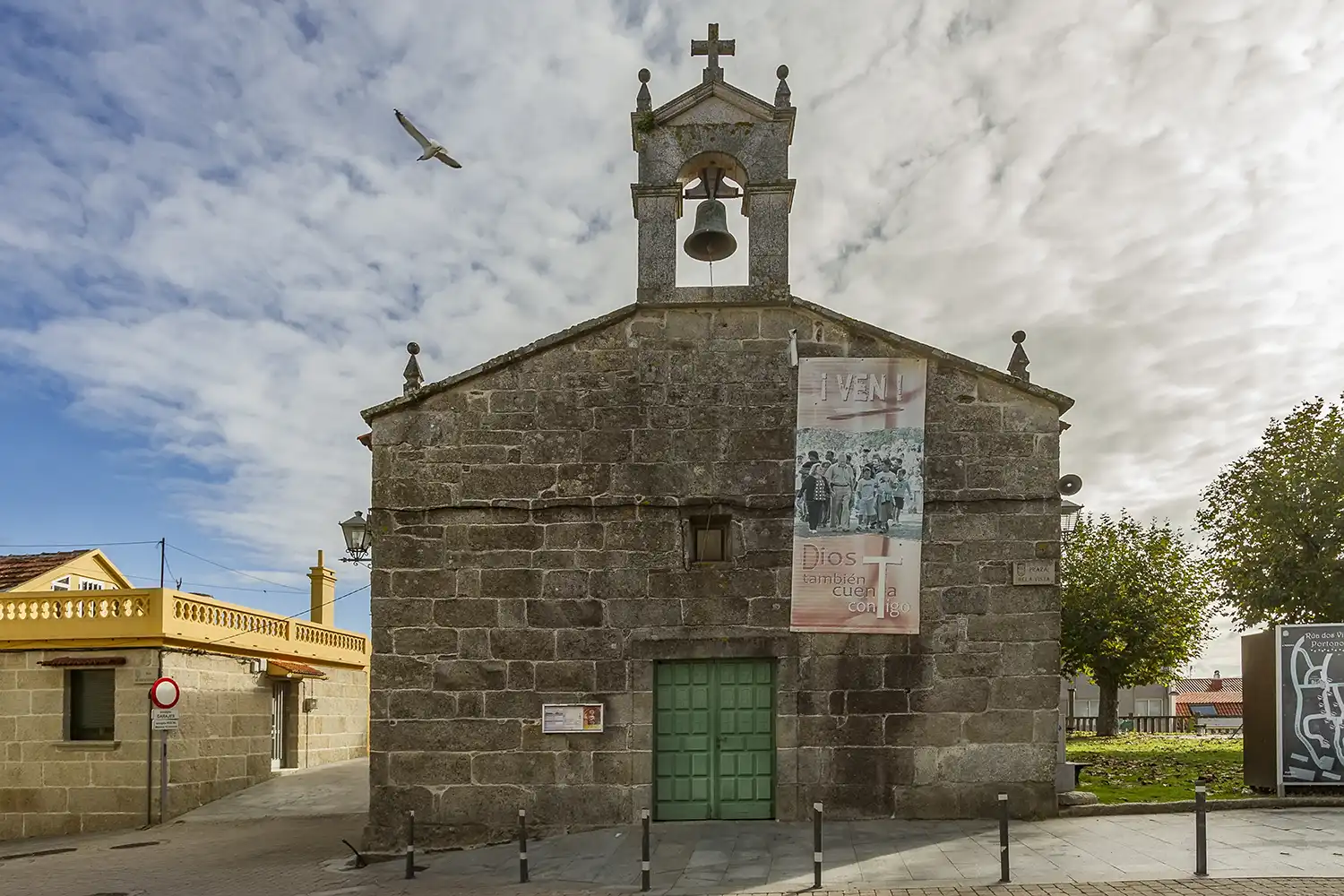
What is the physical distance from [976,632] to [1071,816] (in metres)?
2.33

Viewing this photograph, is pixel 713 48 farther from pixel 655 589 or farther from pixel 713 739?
pixel 713 739

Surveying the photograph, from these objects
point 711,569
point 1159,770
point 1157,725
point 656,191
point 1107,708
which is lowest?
point 1157,725

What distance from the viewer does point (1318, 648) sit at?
1265 centimetres

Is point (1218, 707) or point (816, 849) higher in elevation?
point (816, 849)

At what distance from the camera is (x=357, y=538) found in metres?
14.1

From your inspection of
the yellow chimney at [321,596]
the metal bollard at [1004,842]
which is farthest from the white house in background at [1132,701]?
the metal bollard at [1004,842]

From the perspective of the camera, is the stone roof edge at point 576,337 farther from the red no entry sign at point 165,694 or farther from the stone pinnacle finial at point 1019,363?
the red no entry sign at point 165,694

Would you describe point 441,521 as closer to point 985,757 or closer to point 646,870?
point 646,870

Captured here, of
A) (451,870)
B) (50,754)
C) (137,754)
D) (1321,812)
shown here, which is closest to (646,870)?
(451,870)

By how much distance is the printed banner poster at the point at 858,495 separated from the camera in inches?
489

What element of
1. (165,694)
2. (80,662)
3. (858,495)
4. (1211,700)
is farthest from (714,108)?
(1211,700)

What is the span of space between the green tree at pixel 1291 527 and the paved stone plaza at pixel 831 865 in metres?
9.62

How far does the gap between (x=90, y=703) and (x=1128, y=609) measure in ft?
84.0

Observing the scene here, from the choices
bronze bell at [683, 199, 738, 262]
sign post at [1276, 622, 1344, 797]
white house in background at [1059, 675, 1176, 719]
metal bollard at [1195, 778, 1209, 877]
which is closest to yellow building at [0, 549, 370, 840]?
bronze bell at [683, 199, 738, 262]
